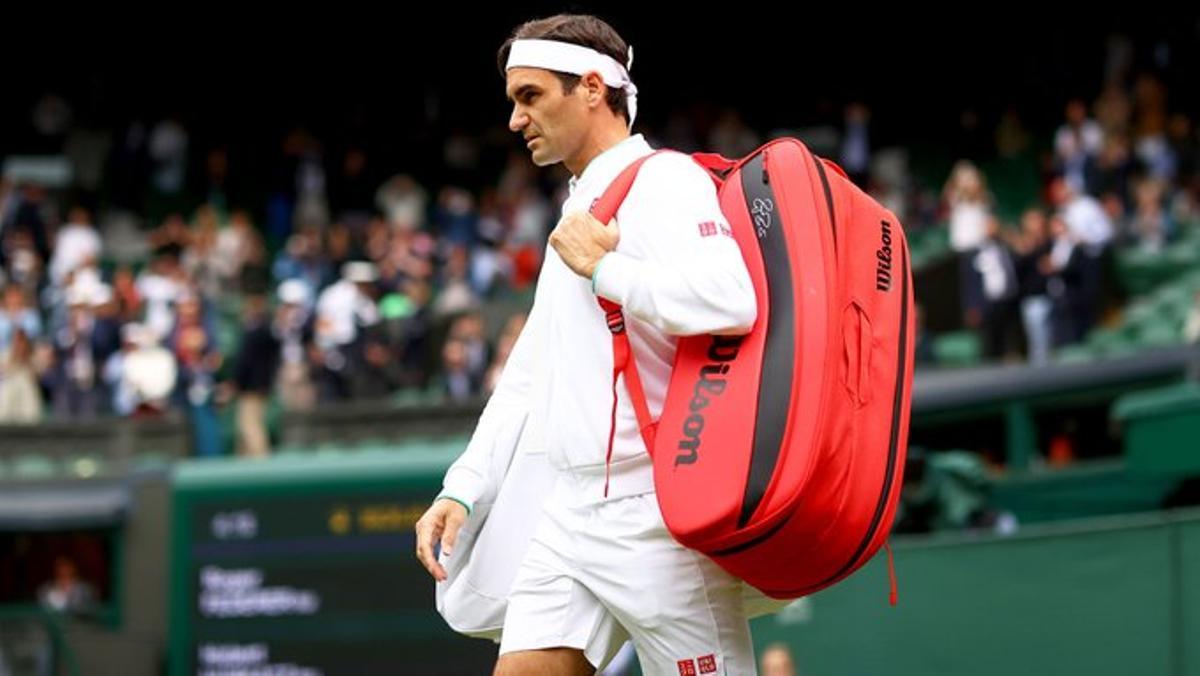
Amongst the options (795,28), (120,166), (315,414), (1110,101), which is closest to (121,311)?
(315,414)

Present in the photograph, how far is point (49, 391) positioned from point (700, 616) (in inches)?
571

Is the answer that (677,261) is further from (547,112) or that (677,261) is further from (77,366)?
(77,366)

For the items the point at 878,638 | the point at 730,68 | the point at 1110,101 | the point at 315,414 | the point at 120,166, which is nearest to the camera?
the point at 878,638

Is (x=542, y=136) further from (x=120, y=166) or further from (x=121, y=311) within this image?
(x=120, y=166)

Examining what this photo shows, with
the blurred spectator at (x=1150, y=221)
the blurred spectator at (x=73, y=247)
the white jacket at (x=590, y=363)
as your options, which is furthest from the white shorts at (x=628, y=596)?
the blurred spectator at (x=73, y=247)

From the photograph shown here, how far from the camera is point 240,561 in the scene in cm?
1362

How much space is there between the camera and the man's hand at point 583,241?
4.81 m

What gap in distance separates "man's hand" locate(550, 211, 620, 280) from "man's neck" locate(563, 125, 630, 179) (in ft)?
0.81

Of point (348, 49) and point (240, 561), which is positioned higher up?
point (348, 49)

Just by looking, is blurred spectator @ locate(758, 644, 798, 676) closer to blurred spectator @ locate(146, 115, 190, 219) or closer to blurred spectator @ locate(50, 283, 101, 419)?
blurred spectator @ locate(50, 283, 101, 419)

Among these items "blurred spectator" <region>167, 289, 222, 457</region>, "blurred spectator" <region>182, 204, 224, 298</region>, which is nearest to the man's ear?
"blurred spectator" <region>167, 289, 222, 457</region>

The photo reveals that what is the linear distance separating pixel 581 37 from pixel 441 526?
1.05 m

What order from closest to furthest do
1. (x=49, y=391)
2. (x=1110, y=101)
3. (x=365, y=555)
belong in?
(x=365, y=555) → (x=49, y=391) → (x=1110, y=101)

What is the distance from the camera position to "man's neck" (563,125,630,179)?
16.8 ft
